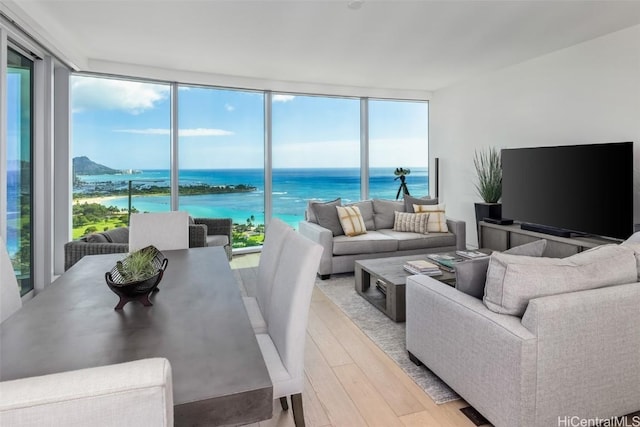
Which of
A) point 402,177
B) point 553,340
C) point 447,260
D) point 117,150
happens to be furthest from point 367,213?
point 553,340

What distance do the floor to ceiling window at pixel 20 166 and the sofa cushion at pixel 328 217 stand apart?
3074 millimetres

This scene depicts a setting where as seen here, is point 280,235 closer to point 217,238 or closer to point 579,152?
point 217,238

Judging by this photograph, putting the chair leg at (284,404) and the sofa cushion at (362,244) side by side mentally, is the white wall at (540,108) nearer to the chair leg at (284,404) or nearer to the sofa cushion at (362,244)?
the sofa cushion at (362,244)

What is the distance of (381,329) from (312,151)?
3.95m

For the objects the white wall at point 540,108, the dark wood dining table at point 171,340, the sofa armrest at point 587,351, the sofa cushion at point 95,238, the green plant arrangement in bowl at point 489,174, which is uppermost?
the white wall at point 540,108

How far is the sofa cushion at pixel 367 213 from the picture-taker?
5.24m

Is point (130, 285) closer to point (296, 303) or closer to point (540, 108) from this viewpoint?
point (296, 303)

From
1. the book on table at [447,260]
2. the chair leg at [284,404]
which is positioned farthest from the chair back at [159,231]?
the book on table at [447,260]

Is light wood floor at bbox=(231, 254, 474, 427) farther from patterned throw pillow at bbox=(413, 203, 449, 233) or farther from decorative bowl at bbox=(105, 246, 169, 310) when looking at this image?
patterned throw pillow at bbox=(413, 203, 449, 233)

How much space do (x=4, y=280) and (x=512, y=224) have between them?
16.7ft

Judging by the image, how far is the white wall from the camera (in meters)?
3.84

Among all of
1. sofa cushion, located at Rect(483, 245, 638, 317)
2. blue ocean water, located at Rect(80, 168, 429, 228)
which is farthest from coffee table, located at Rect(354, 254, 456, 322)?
blue ocean water, located at Rect(80, 168, 429, 228)

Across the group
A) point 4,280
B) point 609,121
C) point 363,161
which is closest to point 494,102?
point 609,121

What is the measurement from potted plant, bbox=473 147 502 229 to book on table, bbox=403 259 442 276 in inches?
83.8
